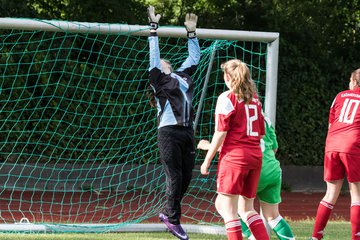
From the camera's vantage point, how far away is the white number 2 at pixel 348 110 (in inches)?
329

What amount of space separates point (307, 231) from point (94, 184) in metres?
5.78

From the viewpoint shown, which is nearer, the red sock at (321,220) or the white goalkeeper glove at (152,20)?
Answer: the white goalkeeper glove at (152,20)

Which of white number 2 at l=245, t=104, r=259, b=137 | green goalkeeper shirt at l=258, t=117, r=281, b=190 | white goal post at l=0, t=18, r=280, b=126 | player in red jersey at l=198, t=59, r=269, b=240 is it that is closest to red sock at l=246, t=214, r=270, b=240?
player in red jersey at l=198, t=59, r=269, b=240

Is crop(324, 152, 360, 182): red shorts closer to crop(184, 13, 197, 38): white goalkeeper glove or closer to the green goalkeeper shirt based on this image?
the green goalkeeper shirt

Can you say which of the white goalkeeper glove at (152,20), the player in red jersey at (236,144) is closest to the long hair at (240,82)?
the player in red jersey at (236,144)

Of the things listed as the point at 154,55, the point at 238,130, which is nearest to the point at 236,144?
the point at 238,130

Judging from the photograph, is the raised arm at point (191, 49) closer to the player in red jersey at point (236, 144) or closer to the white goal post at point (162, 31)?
the white goal post at point (162, 31)

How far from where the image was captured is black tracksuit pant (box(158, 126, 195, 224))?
8.08 metres

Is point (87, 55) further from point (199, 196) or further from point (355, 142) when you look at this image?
point (355, 142)

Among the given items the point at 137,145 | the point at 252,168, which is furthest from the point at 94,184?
the point at 252,168

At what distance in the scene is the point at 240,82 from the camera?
6902 mm

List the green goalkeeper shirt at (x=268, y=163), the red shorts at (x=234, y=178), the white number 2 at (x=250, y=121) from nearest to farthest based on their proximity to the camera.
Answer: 1. the red shorts at (x=234, y=178)
2. the white number 2 at (x=250, y=121)
3. the green goalkeeper shirt at (x=268, y=163)

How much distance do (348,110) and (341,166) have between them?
23.1 inches

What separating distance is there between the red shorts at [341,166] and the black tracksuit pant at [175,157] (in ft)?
4.70
